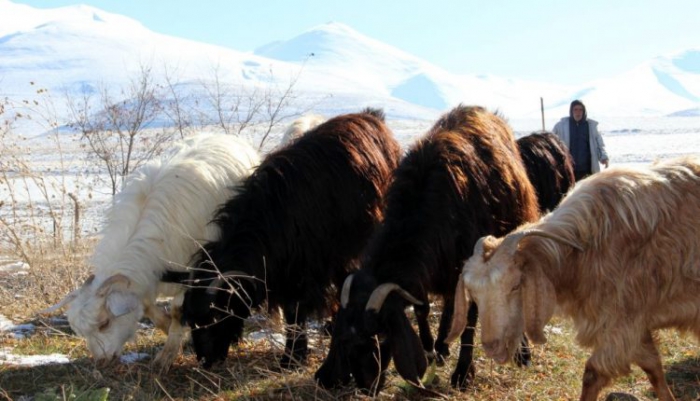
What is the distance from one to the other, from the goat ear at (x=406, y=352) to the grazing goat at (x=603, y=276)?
66cm

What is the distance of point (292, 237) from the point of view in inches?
281

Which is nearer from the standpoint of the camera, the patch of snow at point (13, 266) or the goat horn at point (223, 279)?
the goat horn at point (223, 279)

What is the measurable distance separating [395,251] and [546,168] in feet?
12.1

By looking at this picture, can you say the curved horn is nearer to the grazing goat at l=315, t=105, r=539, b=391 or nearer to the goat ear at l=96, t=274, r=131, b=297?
the grazing goat at l=315, t=105, r=539, b=391

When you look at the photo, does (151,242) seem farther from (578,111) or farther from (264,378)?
(578,111)

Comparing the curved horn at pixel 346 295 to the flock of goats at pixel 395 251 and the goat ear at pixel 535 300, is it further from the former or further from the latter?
the goat ear at pixel 535 300

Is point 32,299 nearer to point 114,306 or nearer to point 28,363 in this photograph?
point 28,363

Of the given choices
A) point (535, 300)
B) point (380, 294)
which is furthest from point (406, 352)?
point (535, 300)

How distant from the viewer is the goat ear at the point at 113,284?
6980 mm

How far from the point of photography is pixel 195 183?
7727 mm

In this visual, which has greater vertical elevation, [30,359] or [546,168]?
[546,168]

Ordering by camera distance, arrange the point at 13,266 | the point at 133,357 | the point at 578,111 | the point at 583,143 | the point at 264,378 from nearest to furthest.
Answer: the point at 264,378, the point at 133,357, the point at 578,111, the point at 583,143, the point at 13,266

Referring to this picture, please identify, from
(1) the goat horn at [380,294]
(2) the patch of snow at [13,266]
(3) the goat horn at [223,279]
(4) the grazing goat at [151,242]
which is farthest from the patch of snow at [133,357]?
(2) the patch of snow at [13,266]

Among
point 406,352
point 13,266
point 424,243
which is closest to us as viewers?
point 406,352
